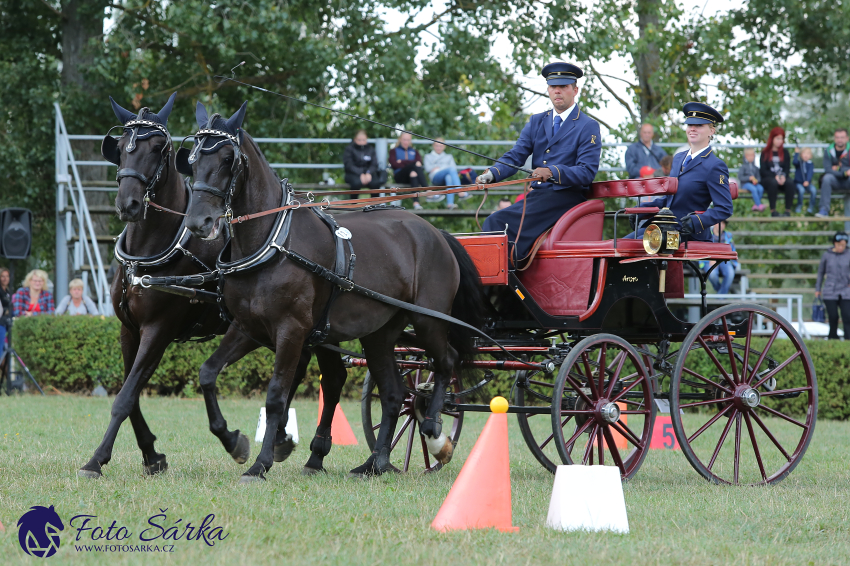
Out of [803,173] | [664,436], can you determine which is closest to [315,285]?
[664,436]

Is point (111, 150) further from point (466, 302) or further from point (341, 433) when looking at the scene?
point (341, 433)

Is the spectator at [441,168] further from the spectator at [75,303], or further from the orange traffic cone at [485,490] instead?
the orange traffic cone at [485,490]

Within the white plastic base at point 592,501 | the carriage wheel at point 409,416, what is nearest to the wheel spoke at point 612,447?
the carriage wheel at point 409,416

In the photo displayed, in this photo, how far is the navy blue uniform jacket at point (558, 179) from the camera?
22.6 feet

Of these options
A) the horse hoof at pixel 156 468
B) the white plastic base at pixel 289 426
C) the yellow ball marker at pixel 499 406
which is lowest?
the white plastic base at pixel 289 426

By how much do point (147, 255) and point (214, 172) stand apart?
0.95 m

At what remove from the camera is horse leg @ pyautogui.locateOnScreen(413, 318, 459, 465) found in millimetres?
6812

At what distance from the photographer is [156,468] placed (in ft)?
21.5

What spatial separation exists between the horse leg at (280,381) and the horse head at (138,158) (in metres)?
1.18

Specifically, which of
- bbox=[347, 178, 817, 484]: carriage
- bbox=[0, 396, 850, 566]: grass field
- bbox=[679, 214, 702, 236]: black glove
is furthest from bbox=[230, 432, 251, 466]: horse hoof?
bbox=[679, 214, 702, 236]: black glove

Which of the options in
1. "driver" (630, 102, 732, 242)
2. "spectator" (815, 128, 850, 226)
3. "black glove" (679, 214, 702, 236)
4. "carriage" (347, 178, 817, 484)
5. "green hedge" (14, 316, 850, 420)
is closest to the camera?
"carriage" (347, 178, 817, 484)

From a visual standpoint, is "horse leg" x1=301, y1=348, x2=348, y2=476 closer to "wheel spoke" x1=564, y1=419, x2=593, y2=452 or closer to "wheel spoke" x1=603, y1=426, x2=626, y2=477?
"wheel spoke" x1=564, y1=419, x2=593, y2=452

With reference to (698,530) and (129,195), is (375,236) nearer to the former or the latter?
(129,195)

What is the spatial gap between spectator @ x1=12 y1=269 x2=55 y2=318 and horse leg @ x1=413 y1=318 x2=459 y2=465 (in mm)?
9145
